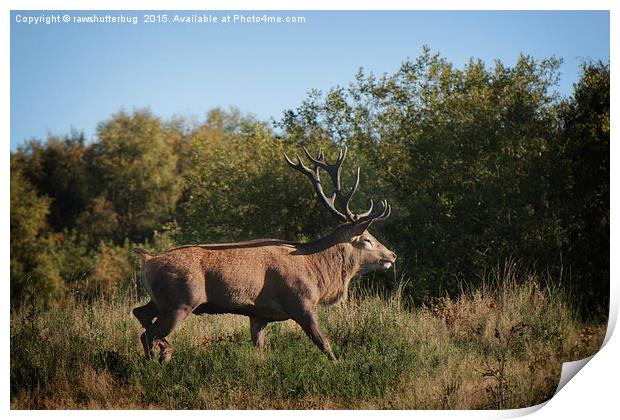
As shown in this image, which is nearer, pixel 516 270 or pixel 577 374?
pixel 577 374

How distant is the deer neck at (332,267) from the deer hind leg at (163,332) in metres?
1.60

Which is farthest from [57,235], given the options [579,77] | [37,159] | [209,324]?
[579,77]

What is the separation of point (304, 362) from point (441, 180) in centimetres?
520

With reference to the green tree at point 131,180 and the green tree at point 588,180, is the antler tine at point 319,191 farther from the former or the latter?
the green tree at point 131,180

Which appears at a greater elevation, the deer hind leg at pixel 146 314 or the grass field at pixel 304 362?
the deer hind leg at pixel 146 314

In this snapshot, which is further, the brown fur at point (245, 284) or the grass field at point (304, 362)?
the brown fur at point (245, 284)

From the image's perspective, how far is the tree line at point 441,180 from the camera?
1090 centimetres

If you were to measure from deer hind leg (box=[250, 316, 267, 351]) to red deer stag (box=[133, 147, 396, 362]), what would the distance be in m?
0.01

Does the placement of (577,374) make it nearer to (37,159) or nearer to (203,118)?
(37,159)

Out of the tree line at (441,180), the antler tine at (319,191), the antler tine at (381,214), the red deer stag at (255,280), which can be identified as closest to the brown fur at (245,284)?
the red deer stag at (255,280)

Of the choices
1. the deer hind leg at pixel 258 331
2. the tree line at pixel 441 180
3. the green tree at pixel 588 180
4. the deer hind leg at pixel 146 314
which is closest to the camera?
the deer hind leg at pixel 146 314

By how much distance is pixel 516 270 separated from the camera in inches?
476
